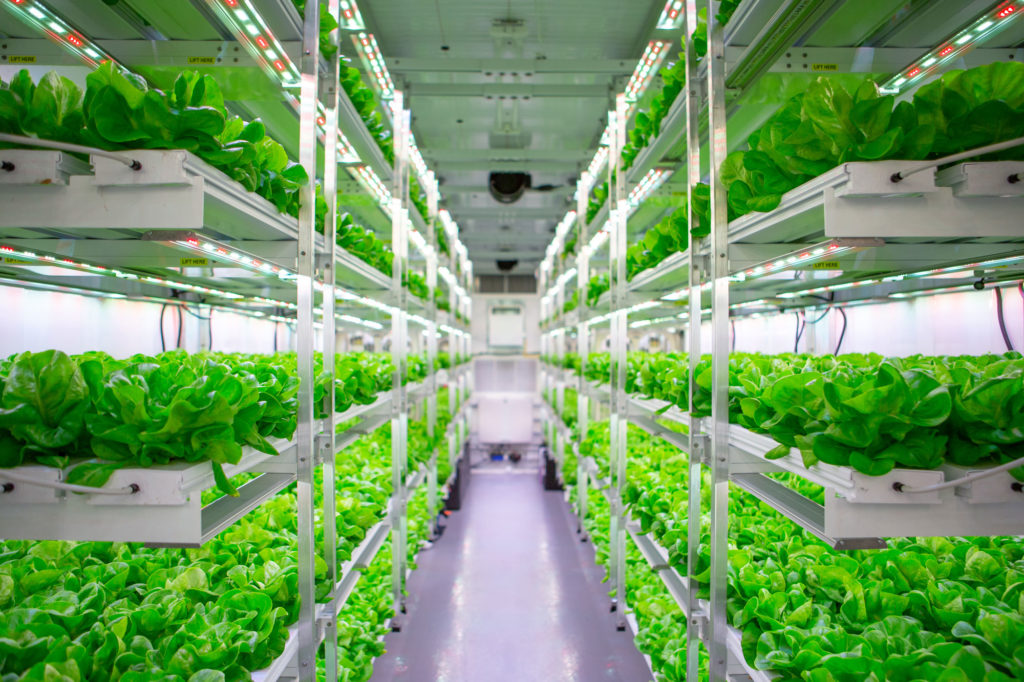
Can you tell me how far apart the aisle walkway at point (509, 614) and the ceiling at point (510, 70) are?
443 cm

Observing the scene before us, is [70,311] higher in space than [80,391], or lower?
higher

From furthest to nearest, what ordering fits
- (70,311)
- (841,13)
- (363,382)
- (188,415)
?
(70,311) → (363,382) → (841,13) → (188,415)

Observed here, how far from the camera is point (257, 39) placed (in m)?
1.89

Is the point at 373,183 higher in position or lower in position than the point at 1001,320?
higher

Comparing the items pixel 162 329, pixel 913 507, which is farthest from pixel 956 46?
pixel 162 329

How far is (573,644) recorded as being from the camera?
3.92 meters

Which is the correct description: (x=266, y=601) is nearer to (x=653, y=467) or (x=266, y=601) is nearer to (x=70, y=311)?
(x=653, y=467)

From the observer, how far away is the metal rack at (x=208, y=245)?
4.15ft

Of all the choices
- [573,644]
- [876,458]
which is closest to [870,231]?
[876,458]

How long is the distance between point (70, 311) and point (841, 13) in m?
4.62

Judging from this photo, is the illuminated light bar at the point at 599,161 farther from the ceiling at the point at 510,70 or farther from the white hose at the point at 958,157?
the white hose at the point at 958,157

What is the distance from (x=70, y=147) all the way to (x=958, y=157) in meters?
1.89

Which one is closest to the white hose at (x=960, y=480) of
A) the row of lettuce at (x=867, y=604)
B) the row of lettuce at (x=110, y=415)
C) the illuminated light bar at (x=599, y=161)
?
the row of lettuce at (x=867, y=604)

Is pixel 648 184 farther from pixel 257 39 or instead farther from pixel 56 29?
pixel 56 29
